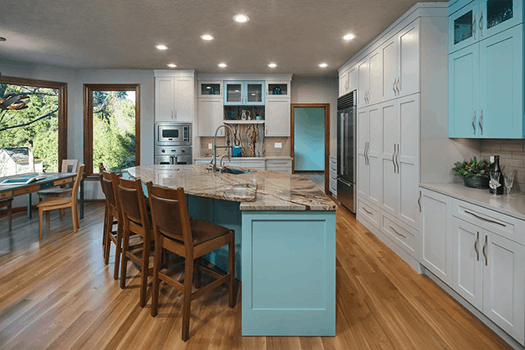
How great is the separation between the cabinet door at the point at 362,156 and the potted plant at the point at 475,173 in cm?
159

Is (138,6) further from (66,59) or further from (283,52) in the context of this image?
(66,59)

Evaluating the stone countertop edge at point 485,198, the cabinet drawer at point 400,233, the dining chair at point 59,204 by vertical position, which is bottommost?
the cabinet drawer at point 400,233

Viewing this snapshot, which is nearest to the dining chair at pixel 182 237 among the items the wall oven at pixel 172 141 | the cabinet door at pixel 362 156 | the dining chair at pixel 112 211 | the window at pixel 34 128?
the dining chair at pixel 112 211

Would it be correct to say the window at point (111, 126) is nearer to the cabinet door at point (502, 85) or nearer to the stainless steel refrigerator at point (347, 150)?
the stainless steel refrigerator at point (347, 150)

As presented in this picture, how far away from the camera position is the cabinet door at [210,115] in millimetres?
6348

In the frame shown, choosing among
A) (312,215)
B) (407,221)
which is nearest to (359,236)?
(407,221)

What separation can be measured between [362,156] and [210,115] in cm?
321

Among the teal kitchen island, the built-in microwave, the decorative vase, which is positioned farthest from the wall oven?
the decorative vase

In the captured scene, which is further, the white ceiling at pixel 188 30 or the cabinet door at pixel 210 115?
the cabinet door at pixel 210 115

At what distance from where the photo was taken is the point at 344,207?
571 cm

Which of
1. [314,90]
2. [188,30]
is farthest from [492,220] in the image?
[314,90]

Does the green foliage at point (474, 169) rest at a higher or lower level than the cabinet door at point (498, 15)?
lower

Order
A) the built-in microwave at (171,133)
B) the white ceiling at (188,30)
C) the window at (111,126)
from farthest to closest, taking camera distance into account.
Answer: the window at (111,126) → the built-in microwave at (171,133) → the white ceiling at (188,30)

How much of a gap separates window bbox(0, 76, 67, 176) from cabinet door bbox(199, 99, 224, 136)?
8.27ft
